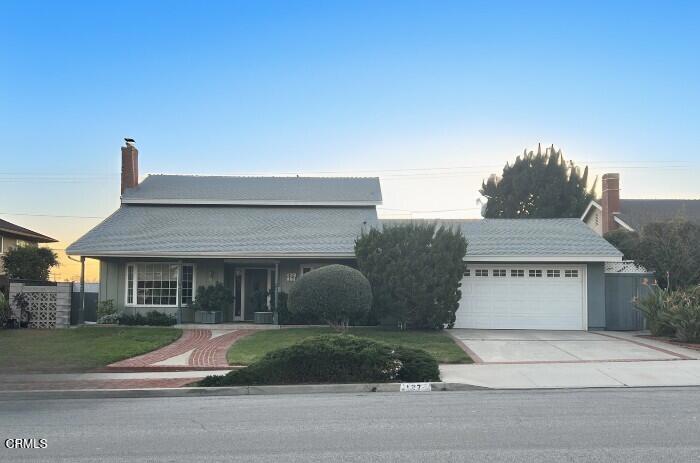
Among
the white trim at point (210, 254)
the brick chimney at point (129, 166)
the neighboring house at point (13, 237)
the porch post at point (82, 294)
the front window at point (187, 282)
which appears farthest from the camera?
the neighboring house at point (13, 237)

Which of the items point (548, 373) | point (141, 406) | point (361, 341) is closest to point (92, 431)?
point (141, 406)

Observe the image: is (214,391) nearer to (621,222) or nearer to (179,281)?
(179,281)

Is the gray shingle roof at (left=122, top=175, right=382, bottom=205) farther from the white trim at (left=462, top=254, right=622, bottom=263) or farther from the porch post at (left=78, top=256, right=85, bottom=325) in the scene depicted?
the white trim at (left=462, top=254, right=622, bottom=263)

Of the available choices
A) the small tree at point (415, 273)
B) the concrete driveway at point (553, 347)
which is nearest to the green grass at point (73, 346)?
the small tree at point (415, 273)

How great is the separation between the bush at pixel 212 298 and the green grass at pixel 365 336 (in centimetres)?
281

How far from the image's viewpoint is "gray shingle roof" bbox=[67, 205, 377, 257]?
22.2m

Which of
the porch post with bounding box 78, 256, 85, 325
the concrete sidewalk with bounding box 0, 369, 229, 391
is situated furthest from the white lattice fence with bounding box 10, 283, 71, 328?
the concrete sidewalk with bounding box 0, 369, 229, 391

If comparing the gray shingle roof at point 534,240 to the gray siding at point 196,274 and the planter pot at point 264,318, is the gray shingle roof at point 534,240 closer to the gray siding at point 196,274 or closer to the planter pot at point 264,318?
the gray siding at point 196,274

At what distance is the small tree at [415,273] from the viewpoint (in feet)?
65.5

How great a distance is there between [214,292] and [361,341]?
11121 millimetres

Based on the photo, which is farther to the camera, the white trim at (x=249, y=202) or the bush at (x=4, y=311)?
the white trim at (x=249, y=202)

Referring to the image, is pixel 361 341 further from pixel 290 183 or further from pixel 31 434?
pixel 290 183

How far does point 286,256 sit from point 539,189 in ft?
103

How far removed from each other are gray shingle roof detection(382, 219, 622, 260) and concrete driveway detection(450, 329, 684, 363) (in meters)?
2.62
